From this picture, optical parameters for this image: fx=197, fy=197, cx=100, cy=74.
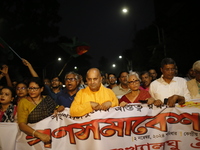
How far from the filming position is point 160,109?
3383mm

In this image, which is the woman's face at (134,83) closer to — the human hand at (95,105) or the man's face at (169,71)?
the man's face at (169,71)

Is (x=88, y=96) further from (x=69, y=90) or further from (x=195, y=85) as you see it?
(x=195, y=85)

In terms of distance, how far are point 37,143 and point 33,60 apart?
2573 centimetres

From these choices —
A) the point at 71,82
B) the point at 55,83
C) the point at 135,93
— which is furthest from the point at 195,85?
the point at 55,83

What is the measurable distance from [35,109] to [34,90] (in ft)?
1.23

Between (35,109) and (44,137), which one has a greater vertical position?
(35,109)

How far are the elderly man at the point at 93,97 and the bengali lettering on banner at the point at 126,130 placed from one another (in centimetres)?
15

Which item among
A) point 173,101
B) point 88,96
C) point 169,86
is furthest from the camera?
point 169,86

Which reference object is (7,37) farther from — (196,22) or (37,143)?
(37,143)

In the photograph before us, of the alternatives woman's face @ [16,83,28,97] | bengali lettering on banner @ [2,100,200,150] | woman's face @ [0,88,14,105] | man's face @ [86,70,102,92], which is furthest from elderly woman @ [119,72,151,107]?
woman's face @ [0,88,14,105]

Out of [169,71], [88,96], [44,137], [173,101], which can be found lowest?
[44,137]

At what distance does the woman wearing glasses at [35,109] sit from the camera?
11.0 feet

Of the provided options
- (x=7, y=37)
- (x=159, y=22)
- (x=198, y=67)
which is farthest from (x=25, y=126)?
(x=159, y=22)

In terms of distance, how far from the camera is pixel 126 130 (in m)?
3.33
